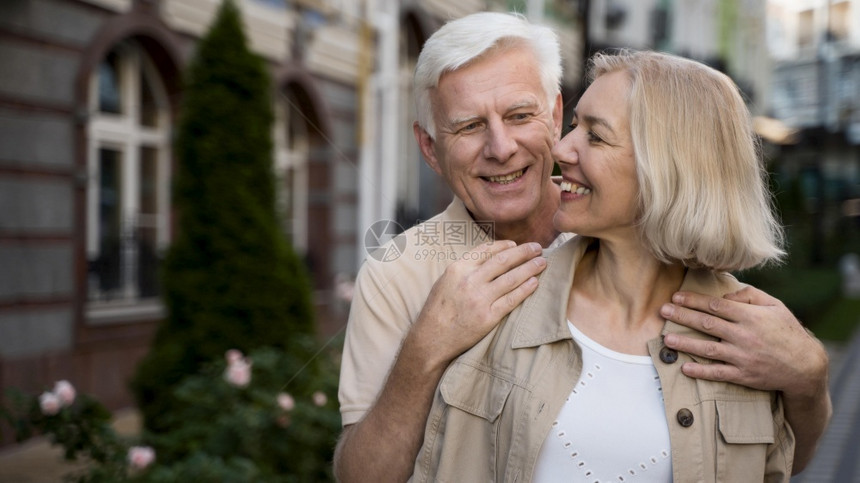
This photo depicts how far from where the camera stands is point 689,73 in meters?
1.67

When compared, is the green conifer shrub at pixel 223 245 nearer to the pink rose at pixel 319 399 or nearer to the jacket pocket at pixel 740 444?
the pink rose at pixel 319 399

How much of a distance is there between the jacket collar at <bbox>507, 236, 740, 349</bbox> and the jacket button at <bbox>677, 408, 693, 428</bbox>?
155mm

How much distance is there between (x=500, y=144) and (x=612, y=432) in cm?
66

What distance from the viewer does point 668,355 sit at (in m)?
1.70

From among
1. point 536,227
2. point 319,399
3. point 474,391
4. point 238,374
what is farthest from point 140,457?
point 474,391

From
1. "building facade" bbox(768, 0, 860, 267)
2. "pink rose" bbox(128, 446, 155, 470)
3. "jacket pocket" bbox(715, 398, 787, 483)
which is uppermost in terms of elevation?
"building facade" bbox(768, 0, 860, 267)

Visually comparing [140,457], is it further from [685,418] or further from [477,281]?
[685,418]

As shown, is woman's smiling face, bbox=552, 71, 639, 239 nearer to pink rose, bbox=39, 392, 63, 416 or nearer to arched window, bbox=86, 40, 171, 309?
pink rose, bbox=39, 392, 63, 416

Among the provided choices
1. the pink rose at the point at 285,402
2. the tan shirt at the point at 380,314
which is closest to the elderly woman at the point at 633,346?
the tan shirt at the point at 380,314

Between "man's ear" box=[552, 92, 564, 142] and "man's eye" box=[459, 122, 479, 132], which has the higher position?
"man's ear" box=[552, 92, 564, 142]

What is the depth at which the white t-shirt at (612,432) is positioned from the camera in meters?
1.66

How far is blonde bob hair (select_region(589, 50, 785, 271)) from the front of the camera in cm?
165

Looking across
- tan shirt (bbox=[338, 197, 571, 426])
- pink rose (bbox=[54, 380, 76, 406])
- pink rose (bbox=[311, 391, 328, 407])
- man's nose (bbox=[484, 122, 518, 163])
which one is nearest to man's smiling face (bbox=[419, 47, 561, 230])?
man's nose (bbox=[484, 122, 518, 163])

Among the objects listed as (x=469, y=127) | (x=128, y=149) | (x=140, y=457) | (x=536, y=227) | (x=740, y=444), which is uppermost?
(x=128, y=149)
